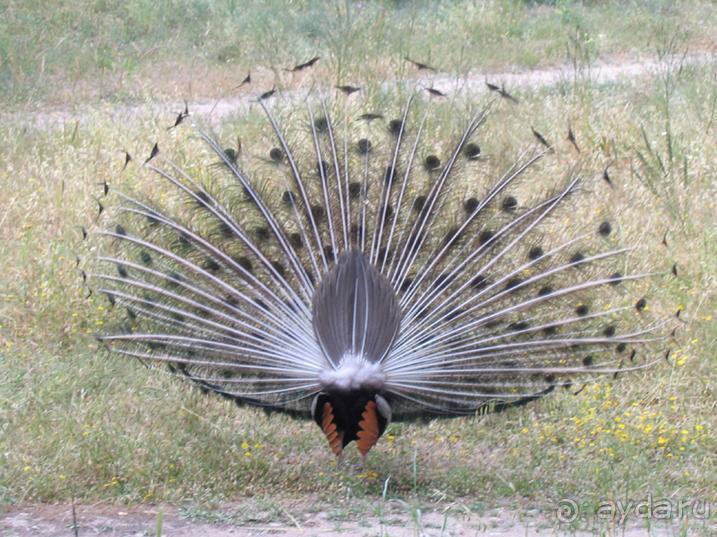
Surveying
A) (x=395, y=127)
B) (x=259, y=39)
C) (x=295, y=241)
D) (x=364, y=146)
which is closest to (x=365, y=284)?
(x=295, y=241)

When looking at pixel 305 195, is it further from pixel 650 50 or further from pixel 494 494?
pixel 650 50

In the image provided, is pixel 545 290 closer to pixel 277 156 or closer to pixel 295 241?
pixel 295 241

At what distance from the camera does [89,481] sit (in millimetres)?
5129

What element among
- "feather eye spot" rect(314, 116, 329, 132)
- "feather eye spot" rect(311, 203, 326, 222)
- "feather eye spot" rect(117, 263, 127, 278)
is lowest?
"feather eye spot" rect(117, 263, 127, 278)

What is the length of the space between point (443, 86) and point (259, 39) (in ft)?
9.50

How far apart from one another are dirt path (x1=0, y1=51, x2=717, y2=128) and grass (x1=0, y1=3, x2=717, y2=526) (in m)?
2.23

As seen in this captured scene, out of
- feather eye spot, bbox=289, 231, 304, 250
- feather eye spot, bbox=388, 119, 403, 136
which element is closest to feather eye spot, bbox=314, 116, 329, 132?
feather eye spot, bbox=388, 119, 403, 136

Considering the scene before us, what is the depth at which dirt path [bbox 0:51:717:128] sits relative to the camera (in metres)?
10.4

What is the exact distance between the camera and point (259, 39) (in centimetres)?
1420

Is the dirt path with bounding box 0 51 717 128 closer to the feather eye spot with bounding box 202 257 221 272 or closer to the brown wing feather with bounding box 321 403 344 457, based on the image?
the feather eye spot with bounding box 202 257 221 272

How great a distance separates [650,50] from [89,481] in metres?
11.4

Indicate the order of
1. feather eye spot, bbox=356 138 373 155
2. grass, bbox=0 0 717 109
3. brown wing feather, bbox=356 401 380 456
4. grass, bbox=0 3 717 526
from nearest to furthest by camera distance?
brown wing feather, bbox=356 401 380 456 < grass, bbox=0 3 717 526 < feather eye spot, bbox=356 138 373 155 < grass, bbox=0 0 717 109

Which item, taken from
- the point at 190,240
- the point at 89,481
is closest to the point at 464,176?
the point at 190,240

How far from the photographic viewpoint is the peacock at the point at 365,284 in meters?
5.17
